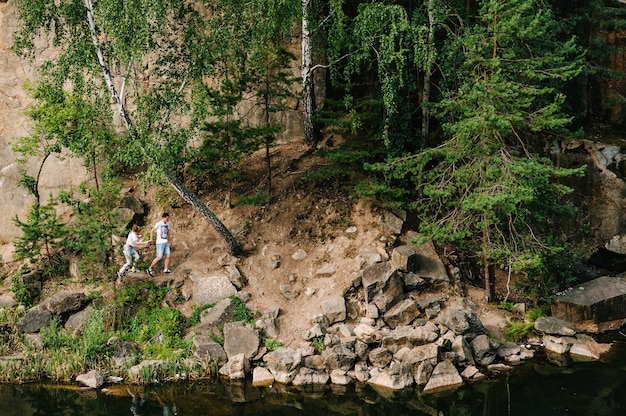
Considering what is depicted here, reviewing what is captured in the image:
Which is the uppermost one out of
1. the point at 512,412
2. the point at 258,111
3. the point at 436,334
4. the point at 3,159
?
the point at 258,111

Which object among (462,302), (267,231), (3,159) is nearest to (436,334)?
(462,302)

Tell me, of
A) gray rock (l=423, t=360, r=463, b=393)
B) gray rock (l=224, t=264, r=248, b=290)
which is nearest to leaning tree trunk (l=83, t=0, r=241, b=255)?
gray rock (l=224, t=264, r=248, b=290)

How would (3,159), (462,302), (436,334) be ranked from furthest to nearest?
(3,159) → (462,302) → (436,334)

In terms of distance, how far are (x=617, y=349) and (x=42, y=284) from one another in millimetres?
15661

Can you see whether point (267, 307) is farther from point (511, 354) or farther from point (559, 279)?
point (559, 279)

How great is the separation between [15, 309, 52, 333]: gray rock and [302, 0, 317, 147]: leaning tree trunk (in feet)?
30.8

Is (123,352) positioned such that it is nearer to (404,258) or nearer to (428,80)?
(404,258)

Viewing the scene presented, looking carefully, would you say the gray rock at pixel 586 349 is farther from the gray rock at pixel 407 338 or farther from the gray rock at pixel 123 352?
the gray rock at pixel 123 352

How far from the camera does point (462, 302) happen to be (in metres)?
15.5

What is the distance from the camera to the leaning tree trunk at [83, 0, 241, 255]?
1420 cm

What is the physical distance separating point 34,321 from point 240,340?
556 cm

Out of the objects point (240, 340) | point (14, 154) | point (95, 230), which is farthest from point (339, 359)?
point (14, 154)

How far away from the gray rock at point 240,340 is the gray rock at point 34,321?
4.86m

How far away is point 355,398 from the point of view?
514 inches
